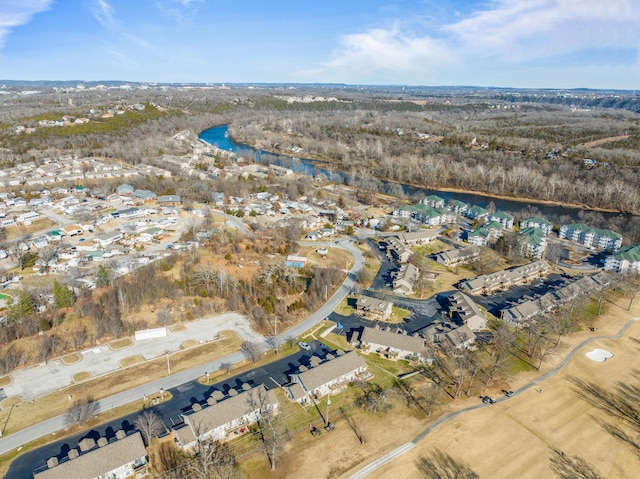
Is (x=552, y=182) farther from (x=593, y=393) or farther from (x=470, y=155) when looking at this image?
(x=593, y=393)

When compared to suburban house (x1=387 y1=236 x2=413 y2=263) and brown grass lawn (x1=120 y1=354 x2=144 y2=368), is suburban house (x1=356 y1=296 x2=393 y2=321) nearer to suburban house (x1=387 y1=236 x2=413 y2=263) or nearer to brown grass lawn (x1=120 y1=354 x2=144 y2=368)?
suburban house (x1=387 y1=236 x2=413 y2=263)

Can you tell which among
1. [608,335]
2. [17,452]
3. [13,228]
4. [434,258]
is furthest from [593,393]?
[13,228]

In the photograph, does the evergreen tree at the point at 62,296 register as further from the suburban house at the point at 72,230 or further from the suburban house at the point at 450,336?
the suburban house at the point at 450,336

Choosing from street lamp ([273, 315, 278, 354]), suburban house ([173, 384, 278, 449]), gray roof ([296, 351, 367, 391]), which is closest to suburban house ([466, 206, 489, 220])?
street lamp ([273, 315, 278, 354])

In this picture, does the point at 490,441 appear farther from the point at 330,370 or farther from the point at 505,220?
the point at 505,220

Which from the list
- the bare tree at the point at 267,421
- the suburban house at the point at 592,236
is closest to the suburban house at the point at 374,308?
the bare tree at the point at 267,421
